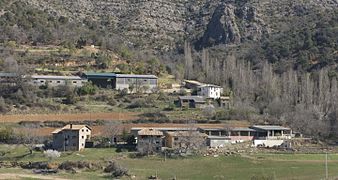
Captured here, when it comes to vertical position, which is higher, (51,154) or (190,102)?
(190,102)

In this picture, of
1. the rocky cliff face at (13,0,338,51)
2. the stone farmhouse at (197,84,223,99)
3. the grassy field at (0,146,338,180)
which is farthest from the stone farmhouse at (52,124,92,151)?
the rocky cliff face at (13,0,338,51)

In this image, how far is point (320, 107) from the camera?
246 ft

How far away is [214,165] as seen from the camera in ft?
164

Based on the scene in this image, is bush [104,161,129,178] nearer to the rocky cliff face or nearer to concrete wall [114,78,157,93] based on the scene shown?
concrete wall [114,78,157,93]

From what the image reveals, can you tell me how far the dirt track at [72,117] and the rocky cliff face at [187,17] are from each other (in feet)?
187

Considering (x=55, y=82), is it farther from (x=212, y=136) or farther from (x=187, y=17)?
(x=187, y=17)

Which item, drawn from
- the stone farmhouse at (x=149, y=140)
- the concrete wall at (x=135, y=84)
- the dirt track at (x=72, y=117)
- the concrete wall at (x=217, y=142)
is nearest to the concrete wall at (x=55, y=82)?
the concrete wall at (x=135, y=84)

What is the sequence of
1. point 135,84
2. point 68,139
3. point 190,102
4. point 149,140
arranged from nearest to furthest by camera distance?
point 149,140, point 68,139, point 190,102, point 135,84

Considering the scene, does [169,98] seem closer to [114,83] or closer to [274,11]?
[114,83]

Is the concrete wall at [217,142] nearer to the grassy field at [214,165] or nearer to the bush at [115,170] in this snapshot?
the grassy field at [214,165]

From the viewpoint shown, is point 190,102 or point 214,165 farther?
point 190,102

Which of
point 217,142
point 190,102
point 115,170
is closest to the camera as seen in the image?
point 115,170

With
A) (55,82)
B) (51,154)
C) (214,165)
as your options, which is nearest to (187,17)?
(55,82)

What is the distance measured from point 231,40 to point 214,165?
84828mm
